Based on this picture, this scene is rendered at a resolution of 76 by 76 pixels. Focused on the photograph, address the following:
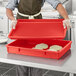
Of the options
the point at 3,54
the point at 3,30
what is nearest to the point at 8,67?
the point at 3,30

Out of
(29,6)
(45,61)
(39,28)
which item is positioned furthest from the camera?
(29,6)

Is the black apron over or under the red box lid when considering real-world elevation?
over

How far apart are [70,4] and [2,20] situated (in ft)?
4.65

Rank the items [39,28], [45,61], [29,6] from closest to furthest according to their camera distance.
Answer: [45,61], [39,28], [29,6]

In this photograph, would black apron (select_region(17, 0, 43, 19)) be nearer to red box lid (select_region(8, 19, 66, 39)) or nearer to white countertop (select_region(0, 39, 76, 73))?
red box lid (select_region(8, 19, 66, 39))

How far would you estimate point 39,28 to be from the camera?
1.59 metres

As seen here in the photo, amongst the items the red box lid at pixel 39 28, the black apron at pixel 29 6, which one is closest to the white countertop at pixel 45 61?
the red box lid at pixel 39 28

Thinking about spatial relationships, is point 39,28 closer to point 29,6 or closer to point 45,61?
point 45,61

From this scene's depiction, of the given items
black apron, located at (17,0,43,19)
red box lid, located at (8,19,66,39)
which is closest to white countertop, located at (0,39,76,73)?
red box lid, located at (8,19,66,39)

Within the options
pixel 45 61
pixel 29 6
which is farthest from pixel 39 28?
pixel 29 6

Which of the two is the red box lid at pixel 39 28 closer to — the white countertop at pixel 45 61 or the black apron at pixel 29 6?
the white countertop at pixel 45 61

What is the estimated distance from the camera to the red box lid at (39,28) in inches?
61.9

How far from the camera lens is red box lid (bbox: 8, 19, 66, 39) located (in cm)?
157

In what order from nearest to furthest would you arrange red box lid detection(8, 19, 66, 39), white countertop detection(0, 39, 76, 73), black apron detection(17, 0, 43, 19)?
white countertop detection(0, 39, 76, 73) → red box lid detection(8, 19, 66, 39) → black apron detection(17, 0, 43, 19)
